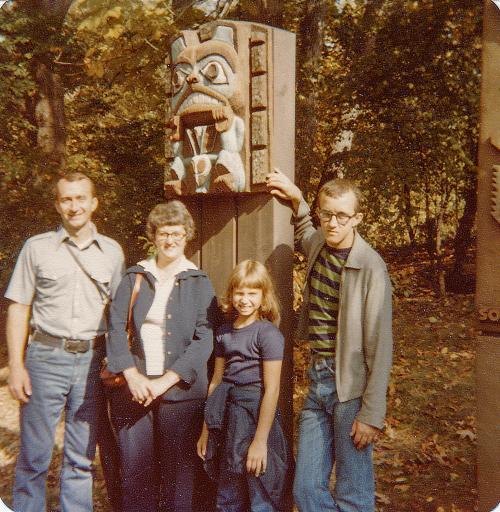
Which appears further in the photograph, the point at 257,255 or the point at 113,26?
the point at 113,26

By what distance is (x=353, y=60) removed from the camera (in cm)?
761

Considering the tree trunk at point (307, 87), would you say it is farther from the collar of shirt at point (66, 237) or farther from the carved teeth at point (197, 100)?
the collar of shirt at point (66, 237)

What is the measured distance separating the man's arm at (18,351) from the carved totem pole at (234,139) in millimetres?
1046

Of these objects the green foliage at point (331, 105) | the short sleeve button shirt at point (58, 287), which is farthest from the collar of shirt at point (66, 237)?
the green foliage at point (331, 105)

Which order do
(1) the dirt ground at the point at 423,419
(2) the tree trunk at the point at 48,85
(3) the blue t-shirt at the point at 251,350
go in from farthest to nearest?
(2) the tree trunk at the point at 48,85 → (1) the dirt ground at the point at 423,419 → (3) the blue t-shirt at the point at 251,350

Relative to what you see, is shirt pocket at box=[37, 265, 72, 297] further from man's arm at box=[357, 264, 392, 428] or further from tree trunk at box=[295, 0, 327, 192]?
tree trunk at box=[295, 0, 327, 192]

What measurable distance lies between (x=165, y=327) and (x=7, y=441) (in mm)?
3424

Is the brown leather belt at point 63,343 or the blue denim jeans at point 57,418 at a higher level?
the brown leather belt at point 63,343

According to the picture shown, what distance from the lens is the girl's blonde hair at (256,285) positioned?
9.44 feet

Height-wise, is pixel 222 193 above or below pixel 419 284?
above

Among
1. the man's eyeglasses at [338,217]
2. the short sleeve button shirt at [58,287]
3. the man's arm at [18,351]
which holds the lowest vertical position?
the man's arm at [18,351]

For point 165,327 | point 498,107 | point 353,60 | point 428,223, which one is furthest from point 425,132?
point 165,327

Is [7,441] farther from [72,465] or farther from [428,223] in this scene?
[428,223]

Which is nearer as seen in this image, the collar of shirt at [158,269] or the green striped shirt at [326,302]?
the green striped shirt at [326,302]
